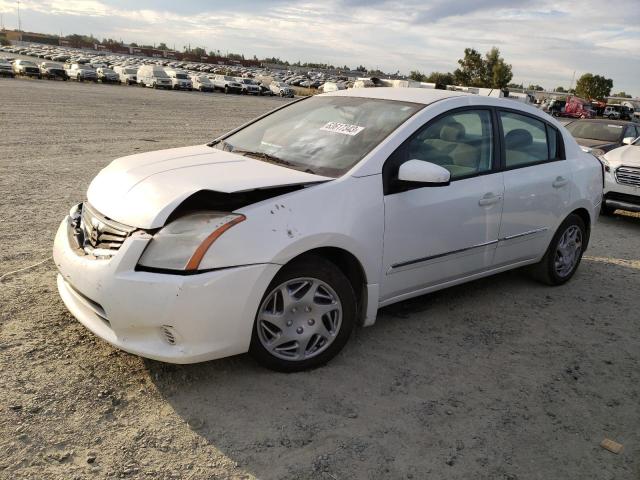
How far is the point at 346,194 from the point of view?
3.31m

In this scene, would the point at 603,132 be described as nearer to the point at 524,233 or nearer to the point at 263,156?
the point at 524,233

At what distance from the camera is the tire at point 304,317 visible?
312 centimetres

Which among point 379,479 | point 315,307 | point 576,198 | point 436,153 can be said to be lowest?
point 379,479

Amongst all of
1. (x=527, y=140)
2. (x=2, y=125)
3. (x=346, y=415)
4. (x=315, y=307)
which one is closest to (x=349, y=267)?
(x=315, y=307)

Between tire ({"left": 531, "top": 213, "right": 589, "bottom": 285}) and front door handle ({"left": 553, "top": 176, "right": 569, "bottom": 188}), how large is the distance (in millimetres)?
390

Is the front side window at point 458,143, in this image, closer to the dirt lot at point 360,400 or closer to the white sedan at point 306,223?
the white sedan at point 306,223

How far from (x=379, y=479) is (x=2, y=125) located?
1456 cm

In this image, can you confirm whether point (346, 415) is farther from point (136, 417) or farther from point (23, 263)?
point (23, 263)

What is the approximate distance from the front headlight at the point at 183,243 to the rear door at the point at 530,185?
2.44 metres

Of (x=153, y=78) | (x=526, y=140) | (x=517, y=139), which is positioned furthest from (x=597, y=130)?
(x=153, y=78)

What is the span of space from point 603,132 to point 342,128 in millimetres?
9880

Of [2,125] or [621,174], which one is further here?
[2,125]

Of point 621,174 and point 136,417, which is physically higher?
point 621,174

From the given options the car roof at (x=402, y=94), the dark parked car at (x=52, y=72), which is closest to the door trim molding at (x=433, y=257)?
the car roof at (x=402, y=94)
